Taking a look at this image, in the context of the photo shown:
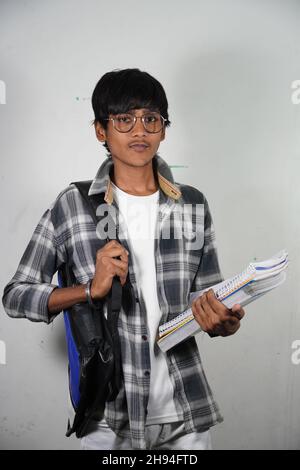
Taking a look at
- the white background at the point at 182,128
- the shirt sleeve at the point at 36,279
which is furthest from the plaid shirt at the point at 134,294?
the white background at the point at 182,128

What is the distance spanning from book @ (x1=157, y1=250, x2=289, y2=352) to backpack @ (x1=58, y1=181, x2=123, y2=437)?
0.43 ft

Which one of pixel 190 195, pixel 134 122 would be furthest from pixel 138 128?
pixel 190 195

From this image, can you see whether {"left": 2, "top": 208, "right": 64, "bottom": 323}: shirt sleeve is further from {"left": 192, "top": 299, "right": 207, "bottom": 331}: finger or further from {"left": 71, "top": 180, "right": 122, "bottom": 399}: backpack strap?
{"left": 192, "top": 299, "right": 207, "bottom": 331}: finger

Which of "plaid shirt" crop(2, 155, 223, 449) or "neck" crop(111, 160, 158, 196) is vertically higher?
"neck" crop(111, 160, 158, 196)

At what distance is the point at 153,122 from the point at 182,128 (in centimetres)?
43

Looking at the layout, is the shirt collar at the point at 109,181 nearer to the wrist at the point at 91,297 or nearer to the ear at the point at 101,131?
the ear at the point at 101,131

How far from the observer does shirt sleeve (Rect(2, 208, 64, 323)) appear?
137 cm

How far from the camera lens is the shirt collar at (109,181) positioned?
56.7 inches

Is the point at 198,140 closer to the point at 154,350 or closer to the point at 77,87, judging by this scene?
the point at 77,87

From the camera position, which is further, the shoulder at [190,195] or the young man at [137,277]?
the shoulder at [190,195]

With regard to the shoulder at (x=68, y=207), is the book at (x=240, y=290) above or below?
below

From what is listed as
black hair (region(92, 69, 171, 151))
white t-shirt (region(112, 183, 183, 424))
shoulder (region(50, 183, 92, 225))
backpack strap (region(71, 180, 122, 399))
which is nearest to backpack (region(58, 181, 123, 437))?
backpack strap (region(71, 180, 122, 399))
